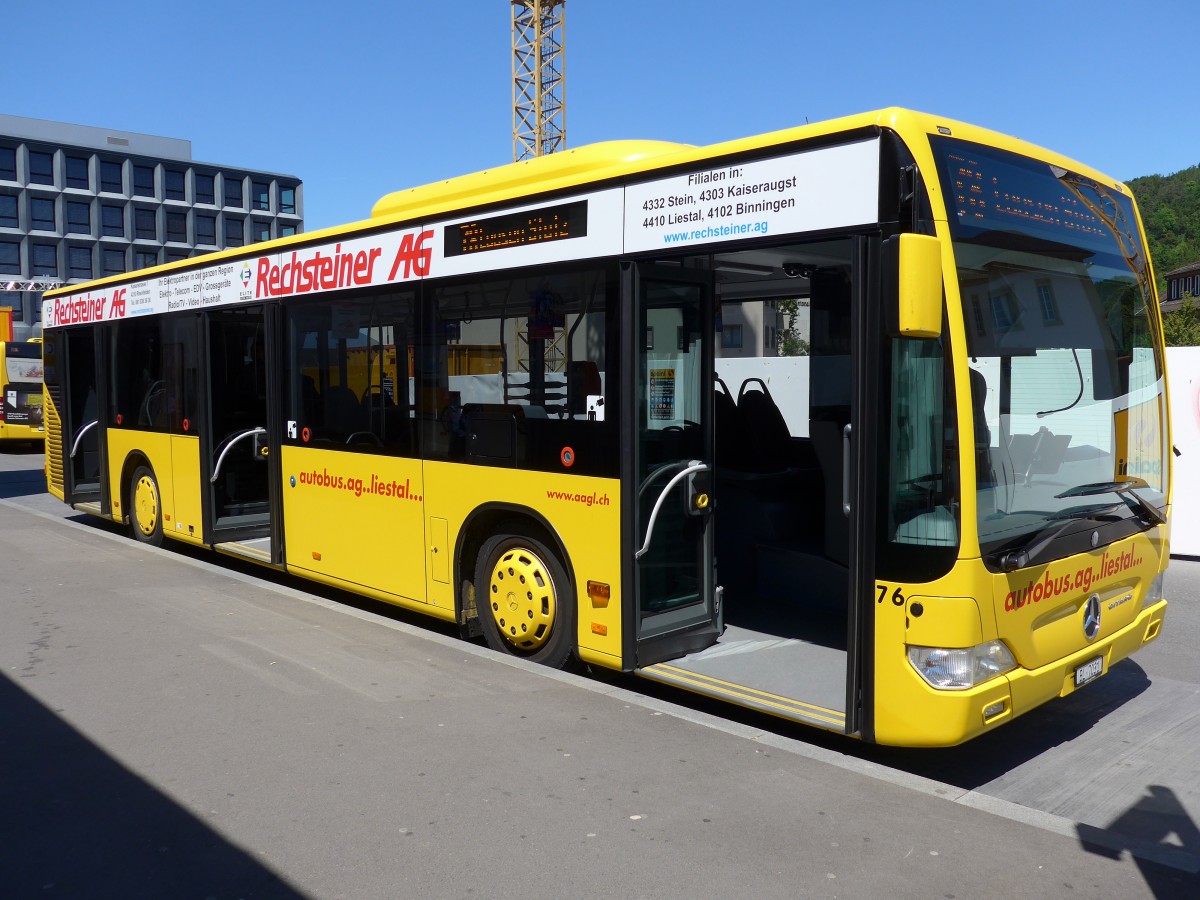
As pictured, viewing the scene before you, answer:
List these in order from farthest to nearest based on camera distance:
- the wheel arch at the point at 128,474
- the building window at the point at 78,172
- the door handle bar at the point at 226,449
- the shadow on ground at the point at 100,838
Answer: the building window at the point at 78,172 < the wheel arch at the point at 128,474 < the door handle bar at the point at 226,449 < the shadow on ground at the point at 100,838

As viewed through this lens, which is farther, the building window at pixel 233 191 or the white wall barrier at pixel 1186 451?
the building window at pixel 233 191

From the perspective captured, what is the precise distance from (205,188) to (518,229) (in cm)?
7528

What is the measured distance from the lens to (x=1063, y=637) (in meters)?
4.70

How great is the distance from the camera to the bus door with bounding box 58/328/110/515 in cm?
1230

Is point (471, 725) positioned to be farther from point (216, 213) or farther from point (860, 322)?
point (216, 213)

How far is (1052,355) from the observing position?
468 centimetres

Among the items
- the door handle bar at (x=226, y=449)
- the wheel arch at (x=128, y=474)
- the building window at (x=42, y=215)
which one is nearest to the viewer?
the door handle bar at (x=226, y=449)

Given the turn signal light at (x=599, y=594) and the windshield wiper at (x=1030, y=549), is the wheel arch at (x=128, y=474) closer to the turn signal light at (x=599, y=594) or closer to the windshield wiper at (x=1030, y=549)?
the turn signal light at (x=599, y=594)

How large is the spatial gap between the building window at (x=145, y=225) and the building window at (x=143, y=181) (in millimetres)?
1215

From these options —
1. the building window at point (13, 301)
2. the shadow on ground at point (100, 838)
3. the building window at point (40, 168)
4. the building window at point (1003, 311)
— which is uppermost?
the building window at point (40, 168)

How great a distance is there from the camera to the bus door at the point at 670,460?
214 inches

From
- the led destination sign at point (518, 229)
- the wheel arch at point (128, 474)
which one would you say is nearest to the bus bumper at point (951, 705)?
the led destination sign at point (518, 229)

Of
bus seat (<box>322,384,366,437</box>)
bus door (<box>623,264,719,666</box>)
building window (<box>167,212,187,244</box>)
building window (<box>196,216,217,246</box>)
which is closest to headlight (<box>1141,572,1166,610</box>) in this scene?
bus door (<box>623,264,719,666</box>)

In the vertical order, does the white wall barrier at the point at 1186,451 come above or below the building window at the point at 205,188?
below
